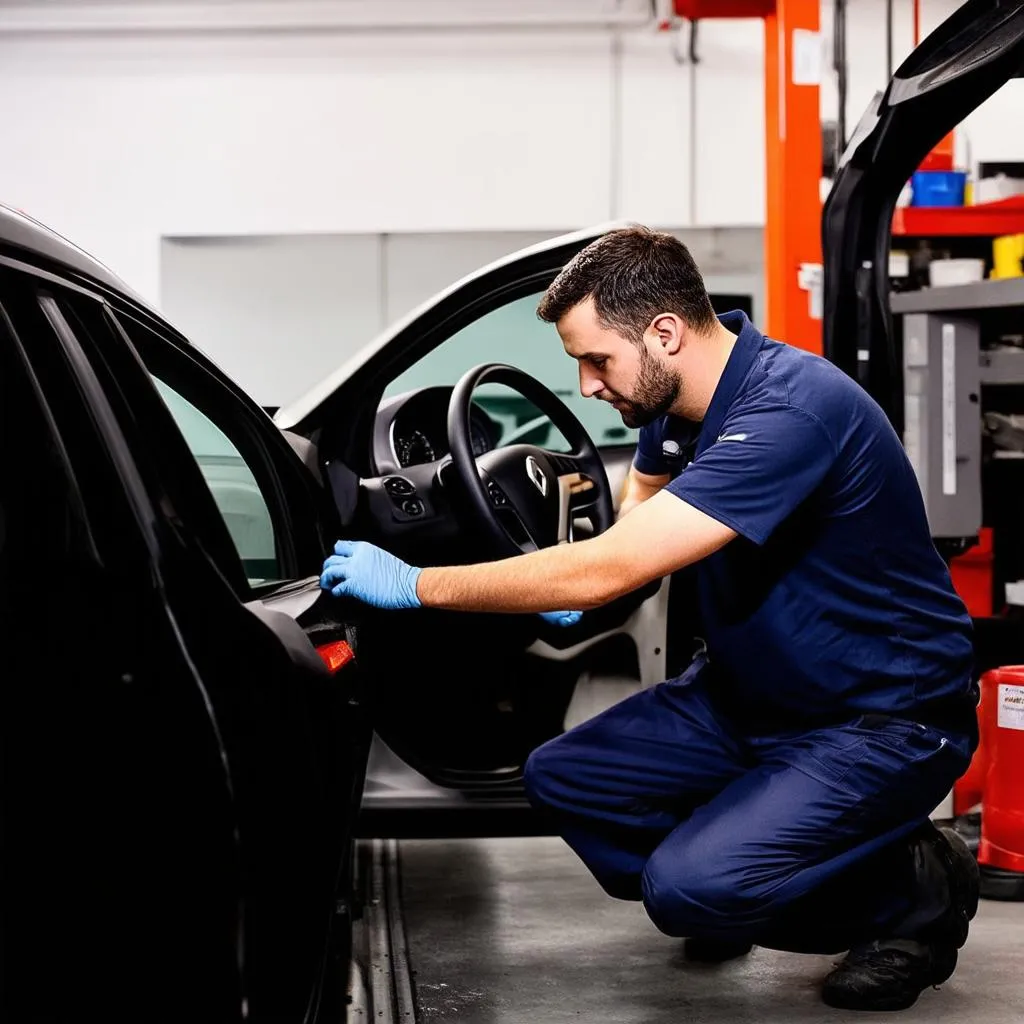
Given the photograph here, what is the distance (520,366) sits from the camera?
702 centimetres

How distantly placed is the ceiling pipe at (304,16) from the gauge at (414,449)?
17.3 feet

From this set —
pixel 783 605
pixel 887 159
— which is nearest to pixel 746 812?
pixel 783 605

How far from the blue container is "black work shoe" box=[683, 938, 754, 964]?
3.54 meters

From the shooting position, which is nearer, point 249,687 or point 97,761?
point 97,761

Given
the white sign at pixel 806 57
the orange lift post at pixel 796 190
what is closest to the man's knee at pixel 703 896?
the orange lift post at pixel 796 190

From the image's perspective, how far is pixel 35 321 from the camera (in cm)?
124

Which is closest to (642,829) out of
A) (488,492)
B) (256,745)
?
(488,492)

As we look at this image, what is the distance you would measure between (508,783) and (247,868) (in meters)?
1.65

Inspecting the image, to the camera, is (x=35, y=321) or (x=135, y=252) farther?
(x=135, y=252)

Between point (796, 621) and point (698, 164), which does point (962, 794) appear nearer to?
point (796, 621)

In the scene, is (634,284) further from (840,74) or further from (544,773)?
(840,74)

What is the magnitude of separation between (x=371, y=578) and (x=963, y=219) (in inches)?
157

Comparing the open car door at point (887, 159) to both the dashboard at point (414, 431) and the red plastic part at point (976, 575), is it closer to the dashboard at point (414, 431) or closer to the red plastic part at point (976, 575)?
the dashboard at point (414, 431)

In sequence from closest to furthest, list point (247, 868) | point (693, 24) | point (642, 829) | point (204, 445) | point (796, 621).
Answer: point (247, 868)
point (796, 621)
point (642, 829)
point (204, 445)
point (693, 24)
